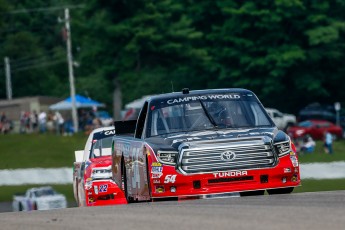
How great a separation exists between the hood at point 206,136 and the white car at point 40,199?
41.8 ft

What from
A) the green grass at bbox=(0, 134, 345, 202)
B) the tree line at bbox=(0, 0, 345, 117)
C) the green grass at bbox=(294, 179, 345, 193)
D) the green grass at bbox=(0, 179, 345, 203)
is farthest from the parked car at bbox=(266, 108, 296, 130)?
the green grass at bbox=(294, 179, 345, 193)

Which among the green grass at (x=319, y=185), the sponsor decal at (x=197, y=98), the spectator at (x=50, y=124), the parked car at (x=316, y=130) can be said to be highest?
the spectator at (x=50, y=124)

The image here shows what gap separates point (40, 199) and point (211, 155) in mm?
15091

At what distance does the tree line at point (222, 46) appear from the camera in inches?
2514

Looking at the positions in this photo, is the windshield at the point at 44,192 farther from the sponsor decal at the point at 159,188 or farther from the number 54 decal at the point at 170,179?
the number 54 decal at the point at 170,179

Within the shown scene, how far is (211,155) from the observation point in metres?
12.8

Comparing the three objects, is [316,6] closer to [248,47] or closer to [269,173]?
[248,47]

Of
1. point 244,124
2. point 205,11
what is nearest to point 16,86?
point 205,11

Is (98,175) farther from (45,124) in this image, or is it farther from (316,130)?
(45,124)

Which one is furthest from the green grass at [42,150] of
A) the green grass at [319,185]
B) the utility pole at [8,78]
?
the utility pole at [8,78]

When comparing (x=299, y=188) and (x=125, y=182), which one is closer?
(x=125, y=182)

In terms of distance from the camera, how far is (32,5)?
3994 inches

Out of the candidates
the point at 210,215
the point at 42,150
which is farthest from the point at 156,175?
the point at 42,150

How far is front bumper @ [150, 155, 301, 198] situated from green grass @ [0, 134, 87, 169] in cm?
2531
